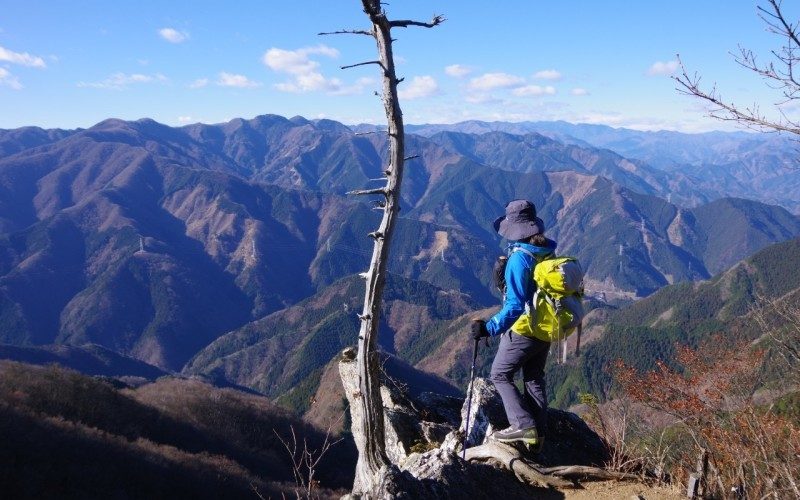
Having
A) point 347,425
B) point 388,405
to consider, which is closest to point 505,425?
point 388,405

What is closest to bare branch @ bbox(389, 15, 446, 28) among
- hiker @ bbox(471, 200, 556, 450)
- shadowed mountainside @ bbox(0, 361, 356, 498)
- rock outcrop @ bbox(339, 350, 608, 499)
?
hiker @ bbox(471, 200, 556, 450)

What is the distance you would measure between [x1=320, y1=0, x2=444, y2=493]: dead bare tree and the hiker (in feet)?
4.63

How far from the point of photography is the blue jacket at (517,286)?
730cm

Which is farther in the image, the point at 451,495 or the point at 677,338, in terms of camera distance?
the point at 677,338

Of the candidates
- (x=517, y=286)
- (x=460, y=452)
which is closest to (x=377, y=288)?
(x=517, y=286)

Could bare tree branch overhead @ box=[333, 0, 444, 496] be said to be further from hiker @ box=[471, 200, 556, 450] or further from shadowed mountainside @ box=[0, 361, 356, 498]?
shadowed mountainside @ box=[0, 361, 356, 498]

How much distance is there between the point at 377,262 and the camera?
7.66 meters

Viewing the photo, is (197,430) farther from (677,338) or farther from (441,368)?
(677,338)

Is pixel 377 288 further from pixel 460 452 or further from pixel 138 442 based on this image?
pixel 138 442

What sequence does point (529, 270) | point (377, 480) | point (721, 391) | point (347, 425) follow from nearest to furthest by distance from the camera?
point (377, 480)
point (529, 270)
point (721, 391)
point (347, 425)

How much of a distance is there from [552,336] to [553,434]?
3287 millimetres

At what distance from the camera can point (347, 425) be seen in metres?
84.8

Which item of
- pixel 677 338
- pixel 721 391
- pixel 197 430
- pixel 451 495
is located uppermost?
pixel 451 495

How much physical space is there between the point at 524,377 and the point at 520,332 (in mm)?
1016
